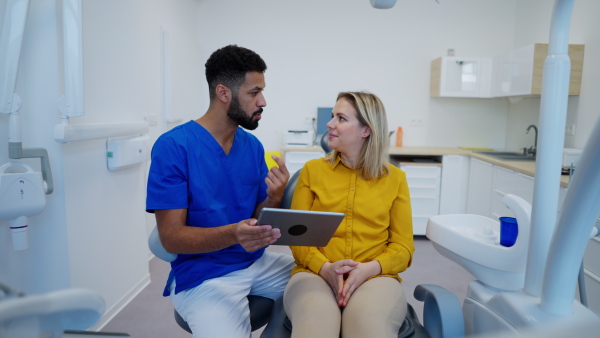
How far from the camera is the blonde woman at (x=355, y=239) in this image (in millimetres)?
1280

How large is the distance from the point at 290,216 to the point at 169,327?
1.55 meters

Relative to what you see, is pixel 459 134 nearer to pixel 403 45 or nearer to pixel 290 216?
pixel 403 45

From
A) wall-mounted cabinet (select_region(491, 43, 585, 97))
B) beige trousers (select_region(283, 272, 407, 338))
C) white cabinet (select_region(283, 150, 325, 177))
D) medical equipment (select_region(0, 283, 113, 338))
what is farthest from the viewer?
white cabinet (select_region(283, 150, 325, 177))

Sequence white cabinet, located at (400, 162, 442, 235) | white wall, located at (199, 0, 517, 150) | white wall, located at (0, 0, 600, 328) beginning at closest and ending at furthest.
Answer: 1. white wall, located at (0, 0, 600, 328)
2. white cabinet, located at (400, 162, 442, 235)
3. white wall, located at (199, 0, 517, 150)

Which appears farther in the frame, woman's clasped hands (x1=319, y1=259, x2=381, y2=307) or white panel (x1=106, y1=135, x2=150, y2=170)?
white panel (x1=106, y1=135, x2=150, y2=170)

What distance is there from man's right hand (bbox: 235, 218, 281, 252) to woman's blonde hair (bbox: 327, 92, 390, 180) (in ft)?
1.59

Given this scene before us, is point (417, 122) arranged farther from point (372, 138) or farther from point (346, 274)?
point (346, 274)

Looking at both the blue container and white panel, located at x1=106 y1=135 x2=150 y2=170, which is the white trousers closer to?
the blue container

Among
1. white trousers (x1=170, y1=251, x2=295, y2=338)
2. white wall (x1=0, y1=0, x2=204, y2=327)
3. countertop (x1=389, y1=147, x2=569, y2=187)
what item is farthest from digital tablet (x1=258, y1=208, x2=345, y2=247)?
countertop (x1=389, y1=147, x2=569, y2=187)

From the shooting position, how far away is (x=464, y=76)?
→ 4367mm

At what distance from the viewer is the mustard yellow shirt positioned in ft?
5.03

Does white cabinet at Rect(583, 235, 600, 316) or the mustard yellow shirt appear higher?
the mustard yellow shirt

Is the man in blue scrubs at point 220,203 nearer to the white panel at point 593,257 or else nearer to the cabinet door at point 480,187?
the white panel at point 593,257

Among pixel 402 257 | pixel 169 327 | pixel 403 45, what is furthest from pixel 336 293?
pixel 403 45
